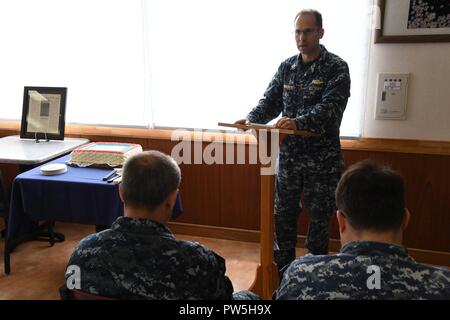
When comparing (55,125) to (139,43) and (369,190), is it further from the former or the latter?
(369,190)

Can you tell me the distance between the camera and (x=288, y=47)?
2.97 m

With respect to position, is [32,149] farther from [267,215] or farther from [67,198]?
[267,215]

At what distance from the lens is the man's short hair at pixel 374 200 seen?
3.55ft

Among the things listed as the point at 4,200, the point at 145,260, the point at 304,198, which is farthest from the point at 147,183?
the point at 4,200

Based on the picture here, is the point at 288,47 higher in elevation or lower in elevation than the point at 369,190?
higher

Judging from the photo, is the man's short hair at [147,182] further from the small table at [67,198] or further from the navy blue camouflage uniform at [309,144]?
the small table at [67,198]

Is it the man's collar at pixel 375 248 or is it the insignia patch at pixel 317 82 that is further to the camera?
the insignia patch at pixel 317 82

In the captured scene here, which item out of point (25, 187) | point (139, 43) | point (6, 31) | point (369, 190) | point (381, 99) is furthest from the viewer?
point (6, 31)

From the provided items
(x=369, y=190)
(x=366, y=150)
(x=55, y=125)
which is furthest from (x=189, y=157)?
(x=369, y=190)

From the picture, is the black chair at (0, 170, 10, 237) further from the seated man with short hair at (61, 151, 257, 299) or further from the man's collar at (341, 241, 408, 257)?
the man's collar at (341, 241, 408, 257)

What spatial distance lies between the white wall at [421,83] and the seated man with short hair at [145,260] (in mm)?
2046

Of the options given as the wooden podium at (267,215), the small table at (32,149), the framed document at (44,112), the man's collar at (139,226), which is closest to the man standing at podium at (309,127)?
the wooden podium at (267,215)

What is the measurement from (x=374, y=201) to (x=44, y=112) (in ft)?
9.44

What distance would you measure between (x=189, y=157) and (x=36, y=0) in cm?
174
